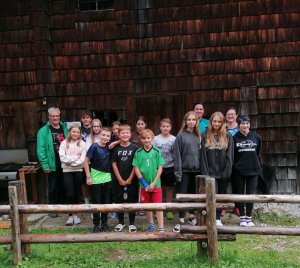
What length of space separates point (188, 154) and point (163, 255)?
1.53 m

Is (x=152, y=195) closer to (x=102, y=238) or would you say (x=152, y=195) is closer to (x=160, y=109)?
(x=102, y=238)

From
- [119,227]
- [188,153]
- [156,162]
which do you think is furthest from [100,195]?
[188,153]

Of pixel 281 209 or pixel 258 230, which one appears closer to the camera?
pixel 258 230

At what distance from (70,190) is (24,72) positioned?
9.65ft

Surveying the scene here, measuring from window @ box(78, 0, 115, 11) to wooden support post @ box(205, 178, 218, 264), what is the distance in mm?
4597

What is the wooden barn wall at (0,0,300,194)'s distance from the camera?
6.89 metres

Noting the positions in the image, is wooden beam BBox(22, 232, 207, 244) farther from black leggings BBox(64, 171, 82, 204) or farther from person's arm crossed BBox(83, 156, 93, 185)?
black leggings BBox(64, 171, 82, 204)

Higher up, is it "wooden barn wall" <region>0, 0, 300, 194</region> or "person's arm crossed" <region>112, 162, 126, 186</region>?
"wooden barn wall" <region>0, 0, 300, 194</region>

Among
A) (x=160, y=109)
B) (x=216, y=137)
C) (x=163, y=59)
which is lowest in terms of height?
(x=216, y=137)

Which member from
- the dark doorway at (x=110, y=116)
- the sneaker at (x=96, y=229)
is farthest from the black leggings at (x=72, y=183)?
the dark doorway at (x=110, y=116)

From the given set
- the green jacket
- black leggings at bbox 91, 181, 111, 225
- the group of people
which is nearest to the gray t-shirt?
the group of people

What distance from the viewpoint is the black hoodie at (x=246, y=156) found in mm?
5512

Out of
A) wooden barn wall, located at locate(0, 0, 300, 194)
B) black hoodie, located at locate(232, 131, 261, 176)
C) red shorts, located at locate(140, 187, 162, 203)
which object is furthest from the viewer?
wooden barn wall, located at locate(0, 0, 300, 194)

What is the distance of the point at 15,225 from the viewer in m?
4.24
